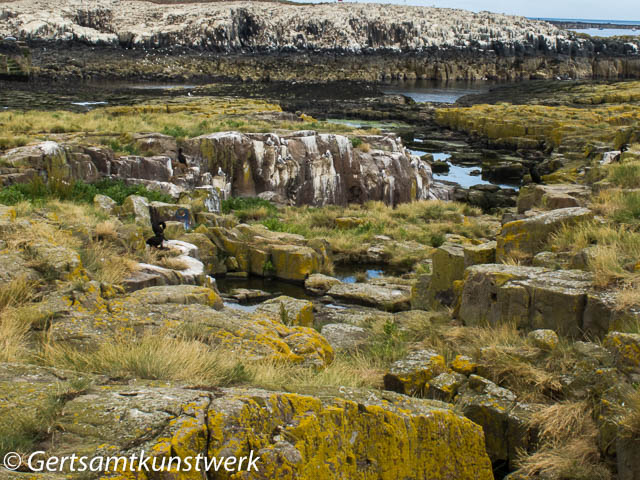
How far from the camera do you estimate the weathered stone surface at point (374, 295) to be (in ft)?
45.0

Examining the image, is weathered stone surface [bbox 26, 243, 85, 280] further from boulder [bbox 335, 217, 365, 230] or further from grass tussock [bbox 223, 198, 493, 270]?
boulder [bbox 335, 217, 365, 230]

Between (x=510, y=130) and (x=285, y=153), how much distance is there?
29041 mm

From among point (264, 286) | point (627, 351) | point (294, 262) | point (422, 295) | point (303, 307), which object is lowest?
point (264, 286)

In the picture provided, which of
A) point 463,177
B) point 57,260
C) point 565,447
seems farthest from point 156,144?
point 565,447

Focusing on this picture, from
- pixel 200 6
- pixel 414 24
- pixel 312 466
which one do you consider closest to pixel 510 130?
pixel 312 466

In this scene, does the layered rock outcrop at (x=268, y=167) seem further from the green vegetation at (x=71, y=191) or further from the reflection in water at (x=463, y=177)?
the reflection in water at (x=463, y=177)

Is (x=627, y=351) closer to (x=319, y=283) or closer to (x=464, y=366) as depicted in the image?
(x=464, y=366)

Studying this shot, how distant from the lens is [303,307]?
10930mm

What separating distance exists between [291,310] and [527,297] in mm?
4375

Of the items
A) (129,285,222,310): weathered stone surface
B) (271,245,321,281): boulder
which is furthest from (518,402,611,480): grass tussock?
(271,245,321,281): boulder

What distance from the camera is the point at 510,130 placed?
47625 millimetres

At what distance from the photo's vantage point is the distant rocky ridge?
9662cm

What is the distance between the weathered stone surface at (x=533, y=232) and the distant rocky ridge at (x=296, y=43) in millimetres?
82084

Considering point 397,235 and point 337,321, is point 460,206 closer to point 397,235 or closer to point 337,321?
point 397,235
